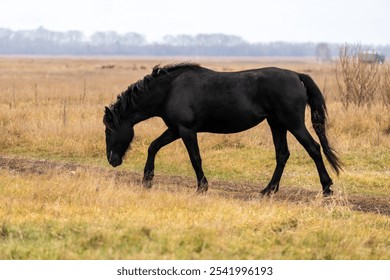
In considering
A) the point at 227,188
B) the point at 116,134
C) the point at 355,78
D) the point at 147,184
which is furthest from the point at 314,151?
the point at 355,78

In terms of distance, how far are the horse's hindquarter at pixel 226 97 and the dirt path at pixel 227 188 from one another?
4.05 ft

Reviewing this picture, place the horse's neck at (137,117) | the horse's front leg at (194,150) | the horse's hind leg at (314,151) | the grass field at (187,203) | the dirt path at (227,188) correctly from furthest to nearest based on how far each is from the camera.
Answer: the horse's neck at (137,117) → the horse's hind leg at (314,151) → the horse's front leg at (194,150) → the dirt path at (227,188) → the grass field at (187,203)

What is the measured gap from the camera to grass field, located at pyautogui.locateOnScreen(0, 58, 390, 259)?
6121 mm

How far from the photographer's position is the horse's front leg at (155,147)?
1026 cm

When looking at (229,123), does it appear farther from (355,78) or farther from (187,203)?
(355,78)

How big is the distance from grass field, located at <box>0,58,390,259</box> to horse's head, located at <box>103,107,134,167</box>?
405 mm

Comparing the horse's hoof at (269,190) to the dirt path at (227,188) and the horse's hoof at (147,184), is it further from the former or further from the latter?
the horse's hoof at (147,184)

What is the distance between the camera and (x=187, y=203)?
829 centimetres

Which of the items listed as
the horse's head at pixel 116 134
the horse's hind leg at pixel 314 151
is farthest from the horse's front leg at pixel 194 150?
the horse's hind leg at pixel 314 151

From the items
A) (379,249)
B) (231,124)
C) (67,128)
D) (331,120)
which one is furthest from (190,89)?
(331,120)

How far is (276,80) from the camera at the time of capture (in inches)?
395

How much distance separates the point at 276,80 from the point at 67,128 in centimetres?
747

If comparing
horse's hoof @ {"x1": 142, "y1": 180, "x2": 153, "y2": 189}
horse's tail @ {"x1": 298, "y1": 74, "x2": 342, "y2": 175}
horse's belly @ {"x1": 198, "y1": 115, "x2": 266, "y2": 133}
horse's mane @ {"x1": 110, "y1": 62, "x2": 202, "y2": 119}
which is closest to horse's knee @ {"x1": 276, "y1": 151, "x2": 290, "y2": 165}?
horse's tail @ {"x1": 298, "y1": 74, "x2": 342, "y2": 175}

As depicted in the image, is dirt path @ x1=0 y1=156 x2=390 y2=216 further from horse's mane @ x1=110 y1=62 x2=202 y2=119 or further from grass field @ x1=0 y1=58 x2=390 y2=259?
horse's mane @ x1=110 y1=62 x2=202 y2=119
